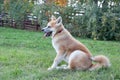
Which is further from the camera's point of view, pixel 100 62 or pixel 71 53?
pixel 71 53

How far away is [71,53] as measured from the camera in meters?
5.91

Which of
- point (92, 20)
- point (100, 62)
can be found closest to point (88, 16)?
point (92, 20)

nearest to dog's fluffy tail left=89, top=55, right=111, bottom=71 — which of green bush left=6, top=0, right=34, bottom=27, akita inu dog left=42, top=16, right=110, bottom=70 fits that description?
akita inu dog left=42, top=16, right=110, bottom=70

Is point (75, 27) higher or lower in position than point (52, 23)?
lower

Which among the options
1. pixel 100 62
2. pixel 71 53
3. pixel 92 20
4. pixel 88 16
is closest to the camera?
pixel 100 62

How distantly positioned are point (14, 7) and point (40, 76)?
13.0 m

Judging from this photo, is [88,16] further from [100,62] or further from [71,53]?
[100,62]

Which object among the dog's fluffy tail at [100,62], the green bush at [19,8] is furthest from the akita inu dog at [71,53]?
the green bush at [19,8]

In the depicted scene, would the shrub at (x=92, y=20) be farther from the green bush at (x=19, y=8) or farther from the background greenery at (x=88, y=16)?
the green bush at (x=19, y=8)

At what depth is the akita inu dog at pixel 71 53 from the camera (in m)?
5.79

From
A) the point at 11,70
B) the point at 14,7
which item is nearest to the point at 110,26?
the point at 14,7

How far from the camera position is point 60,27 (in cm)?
621

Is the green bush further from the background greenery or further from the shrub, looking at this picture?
the shrub

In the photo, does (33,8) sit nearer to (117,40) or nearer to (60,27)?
(117,40)
